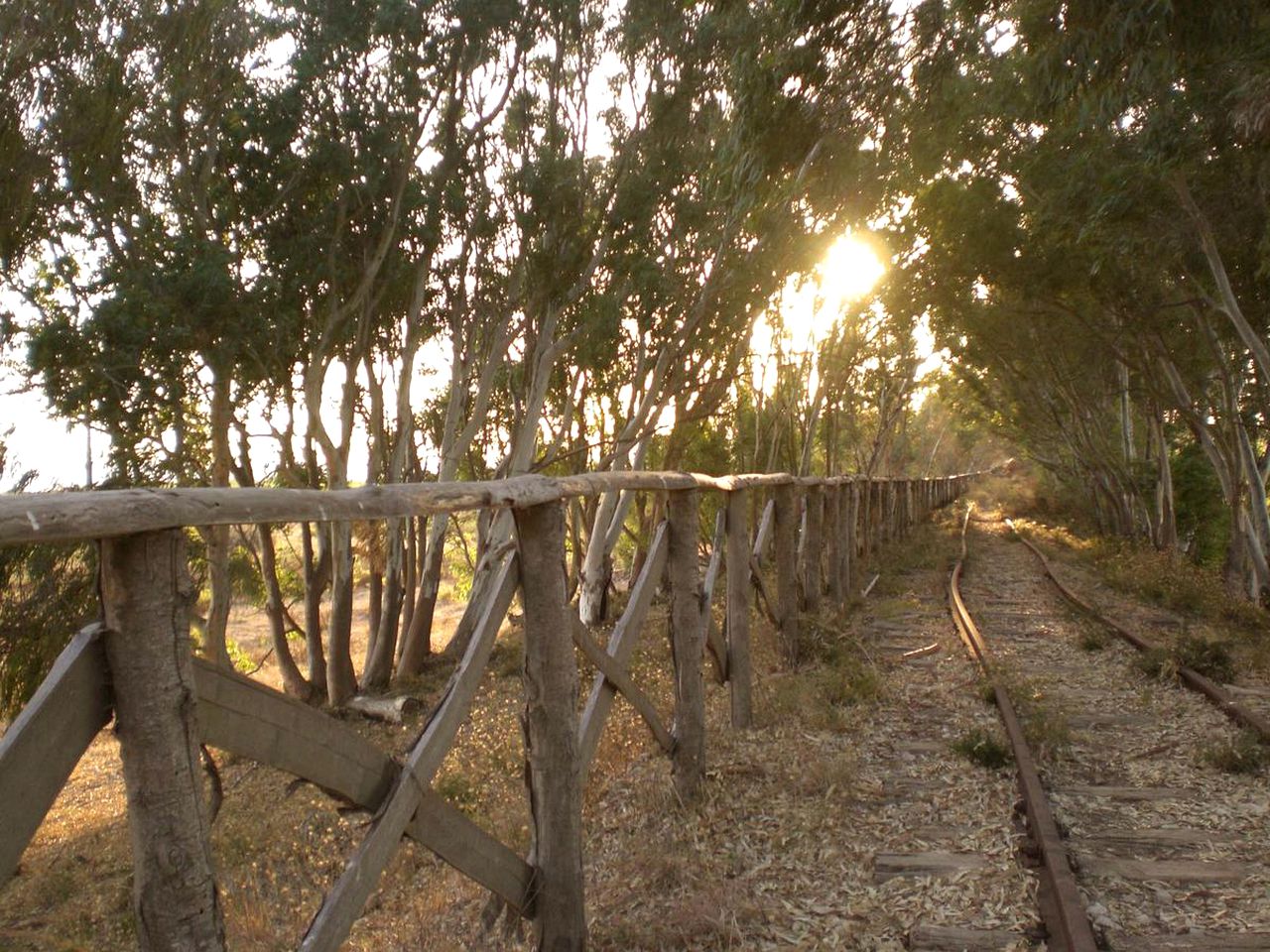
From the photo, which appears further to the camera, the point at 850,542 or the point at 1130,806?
the point at 850,542

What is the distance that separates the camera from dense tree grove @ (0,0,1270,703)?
34.4 ft

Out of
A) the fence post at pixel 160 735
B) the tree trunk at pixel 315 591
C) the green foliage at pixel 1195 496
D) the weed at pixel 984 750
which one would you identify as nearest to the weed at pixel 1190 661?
the weed at pixel 984 750

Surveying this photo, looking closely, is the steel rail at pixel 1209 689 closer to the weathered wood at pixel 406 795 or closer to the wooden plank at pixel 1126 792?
the wooden plank at pixel 1126 792

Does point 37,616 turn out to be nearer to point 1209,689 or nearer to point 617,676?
point 617,676

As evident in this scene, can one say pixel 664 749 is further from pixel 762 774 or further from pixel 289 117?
pixel 289 117

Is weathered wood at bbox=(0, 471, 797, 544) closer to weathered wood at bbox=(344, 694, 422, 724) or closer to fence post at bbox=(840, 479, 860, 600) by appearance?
weathered wood at bbox=(344, 694, 422, 724)

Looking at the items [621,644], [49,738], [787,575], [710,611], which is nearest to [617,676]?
[621,644]

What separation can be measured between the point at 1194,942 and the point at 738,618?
329cm

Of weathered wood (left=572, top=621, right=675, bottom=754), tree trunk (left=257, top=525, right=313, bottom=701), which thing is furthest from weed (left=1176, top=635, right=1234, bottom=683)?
tree trunk (left=257, top=525, right=313, bottom=701)

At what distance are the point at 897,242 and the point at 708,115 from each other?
5.23 metres

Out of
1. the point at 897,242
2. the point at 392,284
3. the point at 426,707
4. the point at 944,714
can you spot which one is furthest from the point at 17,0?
the point at 897,242

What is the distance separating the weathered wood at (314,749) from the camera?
2158mm

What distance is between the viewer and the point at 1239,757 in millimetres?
5965

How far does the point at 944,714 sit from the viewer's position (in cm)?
753
